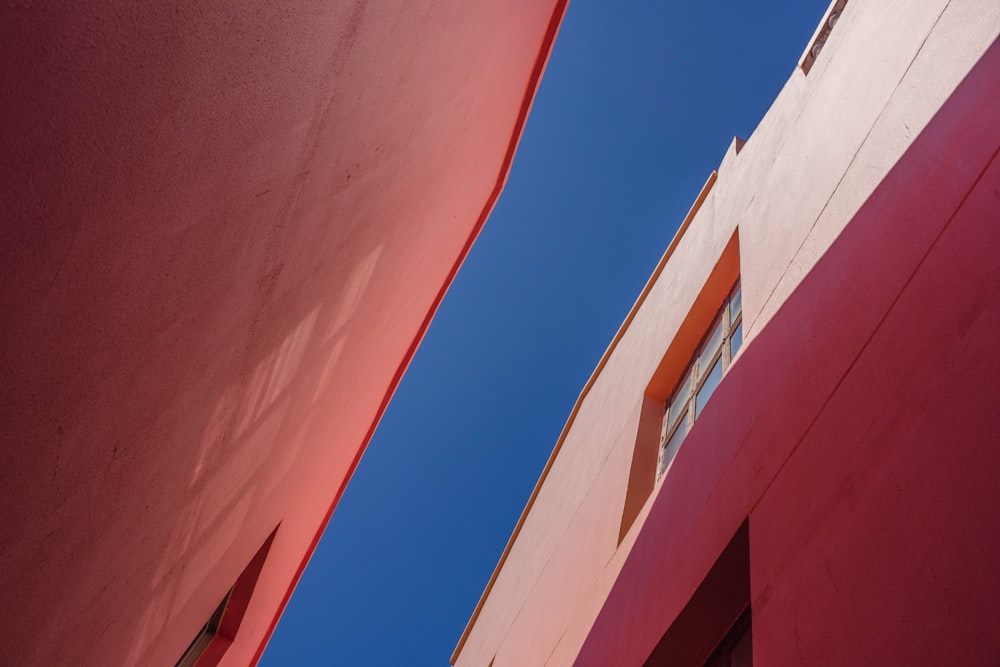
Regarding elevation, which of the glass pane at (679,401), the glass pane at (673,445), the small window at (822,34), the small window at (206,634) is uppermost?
the small window at (822,34)

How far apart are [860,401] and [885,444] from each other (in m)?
0.32

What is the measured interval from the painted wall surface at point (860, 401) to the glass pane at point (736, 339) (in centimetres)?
54

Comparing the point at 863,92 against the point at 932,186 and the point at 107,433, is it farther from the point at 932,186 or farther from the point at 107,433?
the point at 107,433

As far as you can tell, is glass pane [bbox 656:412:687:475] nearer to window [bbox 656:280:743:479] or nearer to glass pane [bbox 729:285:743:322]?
window [bbox 656:280:743:479]

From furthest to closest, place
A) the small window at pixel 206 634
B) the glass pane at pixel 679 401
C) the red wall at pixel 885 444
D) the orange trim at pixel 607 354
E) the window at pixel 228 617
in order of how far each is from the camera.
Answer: the orange trim at pixel 607 354, the glass pane at pixel 679 401, the window at pixel 228 617, the small window at pixel 206 634, the red wall at pixel 885 444

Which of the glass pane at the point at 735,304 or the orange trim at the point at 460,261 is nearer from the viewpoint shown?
the orange trim at the point at 460,261

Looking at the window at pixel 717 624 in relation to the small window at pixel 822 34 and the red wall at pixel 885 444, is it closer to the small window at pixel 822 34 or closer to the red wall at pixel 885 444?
the red wall at pixel 885 444

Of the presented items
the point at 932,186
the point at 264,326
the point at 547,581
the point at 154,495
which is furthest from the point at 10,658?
the point at 547,581

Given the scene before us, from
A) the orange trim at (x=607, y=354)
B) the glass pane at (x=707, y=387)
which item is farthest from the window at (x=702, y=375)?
the orange trim at (x=607, y=354)

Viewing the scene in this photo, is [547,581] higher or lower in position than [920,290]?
higher

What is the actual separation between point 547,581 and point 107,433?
6872mm

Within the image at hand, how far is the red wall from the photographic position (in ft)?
6.27

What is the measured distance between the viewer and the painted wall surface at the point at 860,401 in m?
2.01

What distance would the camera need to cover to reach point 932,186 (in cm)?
296
